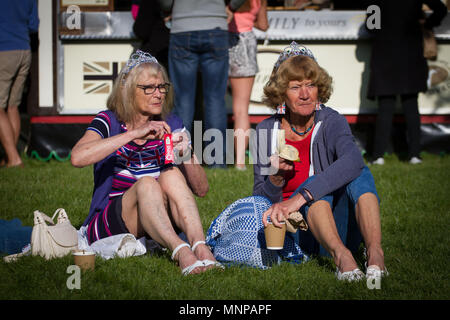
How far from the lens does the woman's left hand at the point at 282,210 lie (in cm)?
Result: 338

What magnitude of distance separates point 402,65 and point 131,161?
4.85 metres

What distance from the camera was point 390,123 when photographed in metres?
7.79

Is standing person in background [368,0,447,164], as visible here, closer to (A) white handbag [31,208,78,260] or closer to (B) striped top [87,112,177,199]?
(B) striped top [87,112,177,199]

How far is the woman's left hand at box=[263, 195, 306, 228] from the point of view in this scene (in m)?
3.38

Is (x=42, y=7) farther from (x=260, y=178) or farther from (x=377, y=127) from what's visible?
(x=260, y=178)

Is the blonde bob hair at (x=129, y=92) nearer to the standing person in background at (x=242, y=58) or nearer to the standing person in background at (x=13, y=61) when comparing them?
the standing person in background at (x=242, y=58)

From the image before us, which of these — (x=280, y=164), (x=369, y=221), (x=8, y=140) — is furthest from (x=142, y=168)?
(x=8, y=140)

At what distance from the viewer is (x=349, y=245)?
12.6ft

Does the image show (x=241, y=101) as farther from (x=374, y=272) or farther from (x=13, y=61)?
(x=374, y=272)

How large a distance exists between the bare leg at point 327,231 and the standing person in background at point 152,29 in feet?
14.4

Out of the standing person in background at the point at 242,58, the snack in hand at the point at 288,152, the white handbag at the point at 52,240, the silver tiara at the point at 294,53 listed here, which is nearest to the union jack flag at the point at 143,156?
the white handbag at the point at 52,240

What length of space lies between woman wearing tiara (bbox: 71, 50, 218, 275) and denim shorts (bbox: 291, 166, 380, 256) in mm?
661
